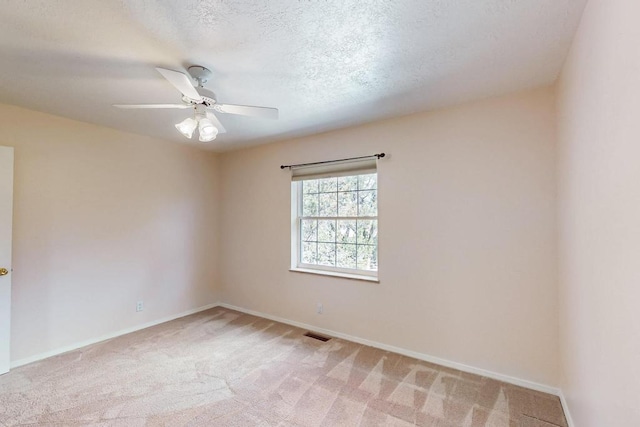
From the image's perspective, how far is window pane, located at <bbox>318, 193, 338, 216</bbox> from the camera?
360 cm

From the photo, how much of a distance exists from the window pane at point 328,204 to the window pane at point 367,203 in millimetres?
338

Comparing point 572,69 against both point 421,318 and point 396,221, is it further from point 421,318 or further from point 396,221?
point 421,318

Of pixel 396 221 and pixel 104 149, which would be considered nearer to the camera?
pixel 396 221

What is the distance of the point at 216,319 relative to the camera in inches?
153

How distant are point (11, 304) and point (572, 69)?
15.4ft

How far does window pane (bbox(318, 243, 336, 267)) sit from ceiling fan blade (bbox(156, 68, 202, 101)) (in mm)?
2256

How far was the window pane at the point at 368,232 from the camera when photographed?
10.7ft

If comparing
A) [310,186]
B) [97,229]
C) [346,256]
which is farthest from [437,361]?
[97,229]

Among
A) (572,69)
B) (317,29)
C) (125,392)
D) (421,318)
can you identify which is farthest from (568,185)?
(125,392)

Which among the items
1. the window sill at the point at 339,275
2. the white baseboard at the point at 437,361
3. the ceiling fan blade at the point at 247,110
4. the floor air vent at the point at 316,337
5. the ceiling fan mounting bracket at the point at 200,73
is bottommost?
the floor air vent at the point at 316,337

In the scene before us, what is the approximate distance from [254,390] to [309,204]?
2180mm

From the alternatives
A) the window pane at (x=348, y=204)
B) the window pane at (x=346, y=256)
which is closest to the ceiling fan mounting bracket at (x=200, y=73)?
the window pane at (x=348, y=204)

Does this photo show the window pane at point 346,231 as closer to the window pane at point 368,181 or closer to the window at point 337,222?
the window at point 337,222

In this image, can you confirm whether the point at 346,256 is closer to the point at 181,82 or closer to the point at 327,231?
the point at 327,231
